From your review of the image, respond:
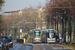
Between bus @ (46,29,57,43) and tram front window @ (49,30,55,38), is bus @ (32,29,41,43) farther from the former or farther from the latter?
tram front window @ (49,30,55,38)

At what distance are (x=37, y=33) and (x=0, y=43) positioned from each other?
2598cm

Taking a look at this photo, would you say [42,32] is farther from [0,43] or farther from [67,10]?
[0,43]

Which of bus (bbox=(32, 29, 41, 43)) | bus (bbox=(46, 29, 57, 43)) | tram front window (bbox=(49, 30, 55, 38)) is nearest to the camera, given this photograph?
bus (bbox=(32, 29, 41, 43))

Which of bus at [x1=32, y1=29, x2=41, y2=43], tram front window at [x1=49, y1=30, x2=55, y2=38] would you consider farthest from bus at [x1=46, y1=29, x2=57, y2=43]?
bus at [x1=32, y1=29, x2=41, y2=43]

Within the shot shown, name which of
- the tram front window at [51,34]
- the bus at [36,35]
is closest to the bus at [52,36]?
the tram front window at [51,34]

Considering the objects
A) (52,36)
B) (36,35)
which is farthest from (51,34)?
(36,35)

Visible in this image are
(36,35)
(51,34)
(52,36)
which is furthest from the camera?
(51,34)

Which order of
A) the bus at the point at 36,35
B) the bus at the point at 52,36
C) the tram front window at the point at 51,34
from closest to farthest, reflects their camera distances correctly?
the bus at the point at 36,35, the bus at the point at 52,36, the tram front window at the point at 51,34

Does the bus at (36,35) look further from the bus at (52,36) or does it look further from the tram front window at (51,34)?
the tram front window at (51,34)

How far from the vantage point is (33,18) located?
12319cm

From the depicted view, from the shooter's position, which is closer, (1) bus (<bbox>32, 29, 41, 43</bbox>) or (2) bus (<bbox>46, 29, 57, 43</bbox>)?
(1) bus (<bbox>32, 29, 41, 43</bbox>)

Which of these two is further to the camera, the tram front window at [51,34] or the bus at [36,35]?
the tram front window at [51,34]

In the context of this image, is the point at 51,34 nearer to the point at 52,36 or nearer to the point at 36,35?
the point at 52,36

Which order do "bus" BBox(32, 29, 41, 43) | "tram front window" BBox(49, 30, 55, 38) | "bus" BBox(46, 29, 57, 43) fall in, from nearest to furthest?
"bus" BBox(32, 29, 41, 43) < "bus" BBox(46, 29, 57, 43) < "tram front window" BBox(49, 30, 55, 38)
